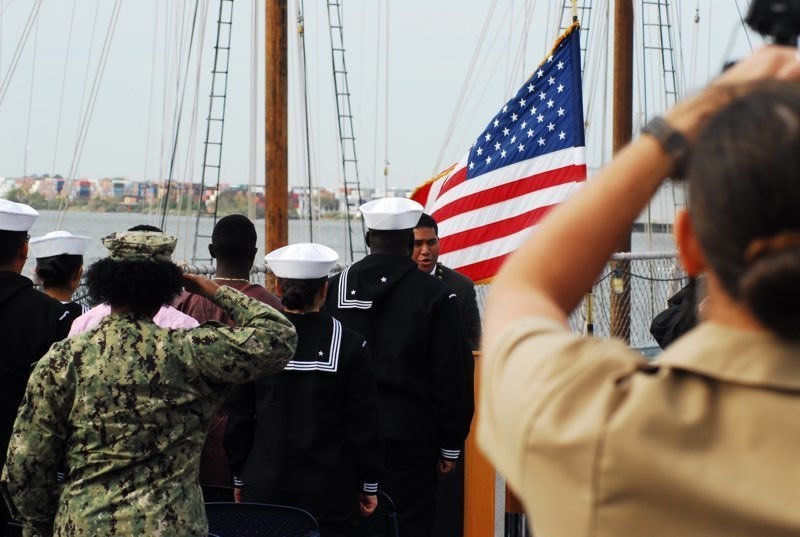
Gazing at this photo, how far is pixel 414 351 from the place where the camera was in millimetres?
5535

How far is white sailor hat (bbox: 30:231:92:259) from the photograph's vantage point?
5234 millimetres

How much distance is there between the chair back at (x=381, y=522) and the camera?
5.20 m

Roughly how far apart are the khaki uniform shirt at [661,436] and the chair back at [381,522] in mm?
4118

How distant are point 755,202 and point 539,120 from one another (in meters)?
8.38

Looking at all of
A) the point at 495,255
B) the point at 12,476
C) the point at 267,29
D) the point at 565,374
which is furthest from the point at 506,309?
the point at 267,29

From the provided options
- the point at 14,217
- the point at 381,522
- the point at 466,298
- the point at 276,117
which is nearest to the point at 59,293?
the point at 14,217

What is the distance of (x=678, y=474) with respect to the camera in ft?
3.54

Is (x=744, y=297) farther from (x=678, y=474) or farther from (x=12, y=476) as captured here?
(x=12, y=476)

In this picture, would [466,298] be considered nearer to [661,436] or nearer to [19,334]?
[19,334]

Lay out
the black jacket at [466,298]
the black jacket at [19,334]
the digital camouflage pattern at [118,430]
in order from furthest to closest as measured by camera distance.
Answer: the black jacket at [466,298] < the black jacket at [19,334] < the digital camouflage pattern at [118,430]

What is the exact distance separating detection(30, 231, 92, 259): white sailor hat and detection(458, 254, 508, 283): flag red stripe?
4.10 meters

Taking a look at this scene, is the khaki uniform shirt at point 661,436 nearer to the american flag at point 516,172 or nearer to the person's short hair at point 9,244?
the person's short hair at point 9,244

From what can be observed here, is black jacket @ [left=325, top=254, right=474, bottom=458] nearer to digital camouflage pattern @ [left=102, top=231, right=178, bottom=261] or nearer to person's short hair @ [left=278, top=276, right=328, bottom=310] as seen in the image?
person's short hair @ [left=278, top=276, right=328, bottom=310]

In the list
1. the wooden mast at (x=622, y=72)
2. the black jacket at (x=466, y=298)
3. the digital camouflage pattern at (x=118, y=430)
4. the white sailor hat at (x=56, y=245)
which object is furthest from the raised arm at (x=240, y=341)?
the wooden mast at (x=622, y=72)
